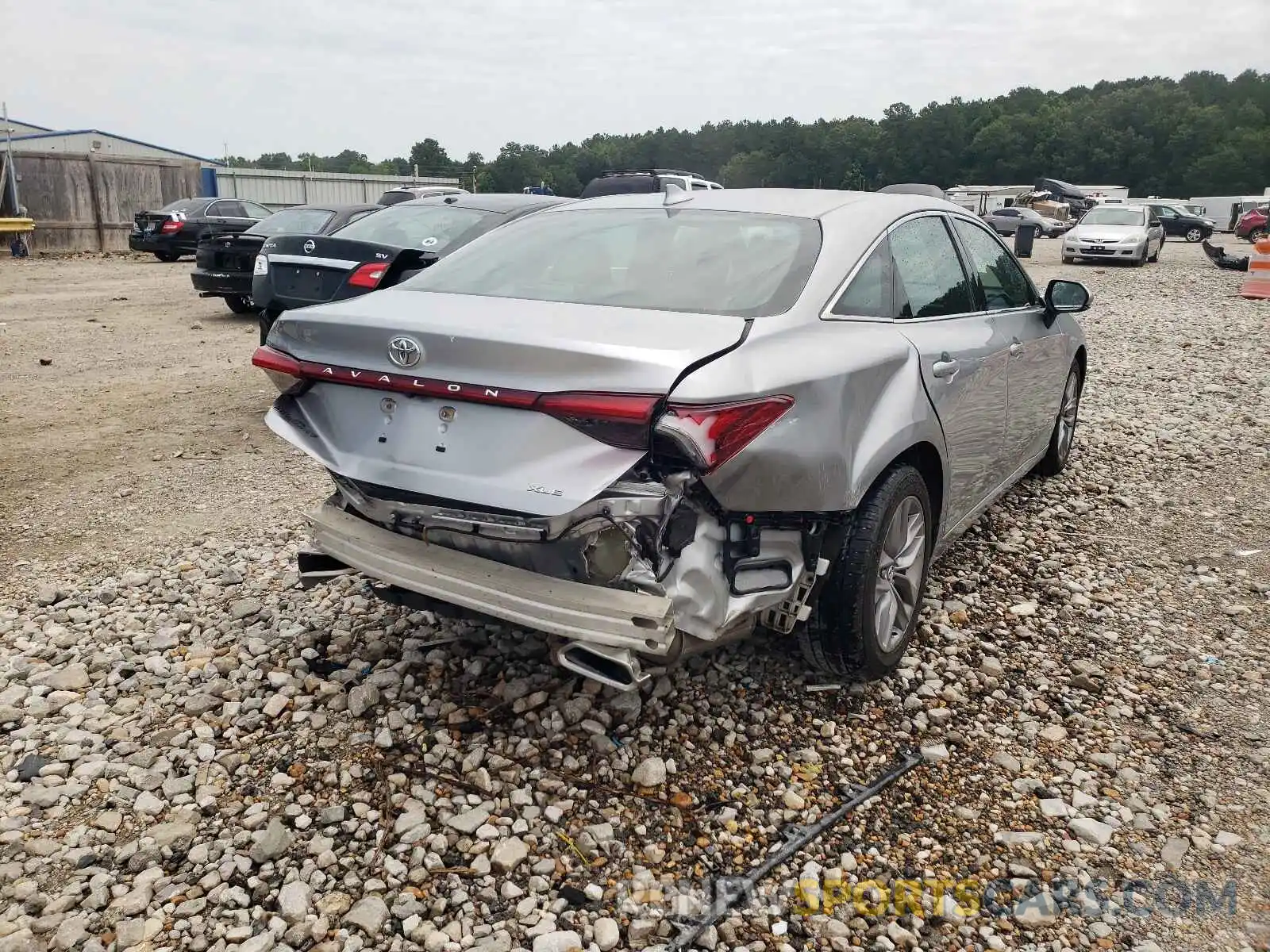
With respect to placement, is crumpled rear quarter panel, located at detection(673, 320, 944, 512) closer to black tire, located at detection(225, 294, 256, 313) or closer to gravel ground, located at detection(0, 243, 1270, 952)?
gravel ground, located at detection(0, 243, 1270, 952)

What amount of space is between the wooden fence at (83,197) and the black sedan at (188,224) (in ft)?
13.7

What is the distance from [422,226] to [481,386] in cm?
590

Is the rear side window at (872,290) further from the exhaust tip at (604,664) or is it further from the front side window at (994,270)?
the exhaust tip at (604,664)

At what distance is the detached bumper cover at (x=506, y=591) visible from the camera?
2.54m

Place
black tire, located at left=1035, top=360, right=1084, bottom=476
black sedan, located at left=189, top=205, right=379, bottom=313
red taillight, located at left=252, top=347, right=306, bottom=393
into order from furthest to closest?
black sedan, located at left=189, top=205, right=379, bottom=313, black tire, located at left=1035, top=360, right=1084, bottom=476, red taillight, located at left=252, top=347, right=306, bottom=393

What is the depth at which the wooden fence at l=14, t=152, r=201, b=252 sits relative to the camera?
79.6 ft

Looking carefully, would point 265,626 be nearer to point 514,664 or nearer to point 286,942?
point 514,664

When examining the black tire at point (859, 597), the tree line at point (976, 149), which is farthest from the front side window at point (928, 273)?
the tree line at point (976, 149)

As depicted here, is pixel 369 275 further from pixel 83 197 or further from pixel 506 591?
pixel 83 197

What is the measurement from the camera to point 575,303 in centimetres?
307

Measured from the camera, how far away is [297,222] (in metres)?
11.5

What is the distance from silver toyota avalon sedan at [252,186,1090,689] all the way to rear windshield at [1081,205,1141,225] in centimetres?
2236

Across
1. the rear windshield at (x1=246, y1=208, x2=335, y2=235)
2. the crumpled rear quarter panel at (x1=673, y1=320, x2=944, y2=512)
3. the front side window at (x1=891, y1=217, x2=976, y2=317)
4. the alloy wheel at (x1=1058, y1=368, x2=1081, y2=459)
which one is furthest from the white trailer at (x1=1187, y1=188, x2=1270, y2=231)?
the crumpled rear quarter panel at (x1=673, y1=320, x2=944, y2=512)

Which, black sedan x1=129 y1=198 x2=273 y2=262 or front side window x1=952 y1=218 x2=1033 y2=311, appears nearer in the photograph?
front side window x1=952 y1=218 x2=1033 y2=311
